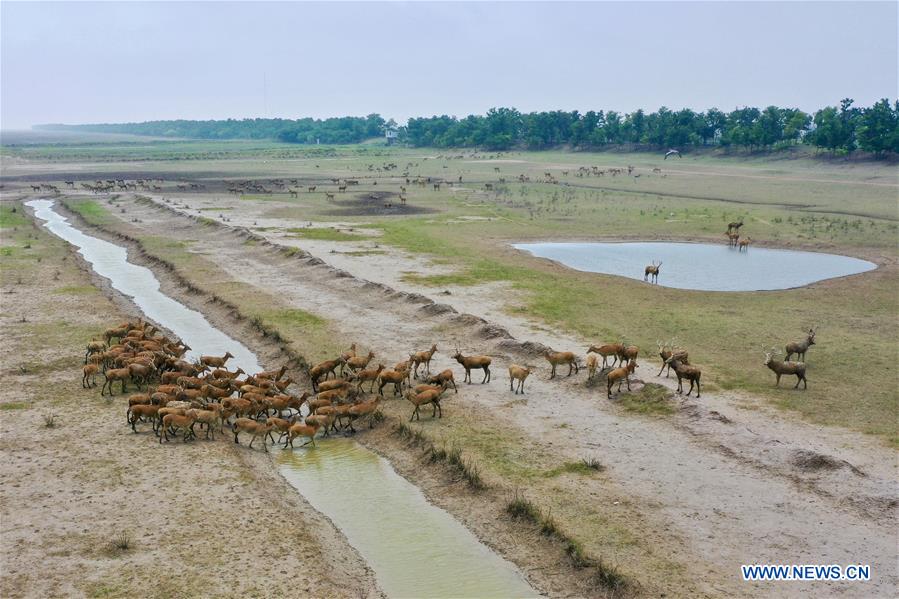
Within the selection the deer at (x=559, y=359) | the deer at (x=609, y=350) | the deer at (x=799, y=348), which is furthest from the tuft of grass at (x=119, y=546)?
the deer at (x=799, y=348)

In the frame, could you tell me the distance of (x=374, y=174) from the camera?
108938 millimetres

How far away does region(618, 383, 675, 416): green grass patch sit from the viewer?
19391mm

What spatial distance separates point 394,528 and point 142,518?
14.9ft

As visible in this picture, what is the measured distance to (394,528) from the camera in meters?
14.7

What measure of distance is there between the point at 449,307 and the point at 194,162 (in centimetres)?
12237

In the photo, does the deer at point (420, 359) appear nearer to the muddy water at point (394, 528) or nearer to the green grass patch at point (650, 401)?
the muddy water at point (394, 528)

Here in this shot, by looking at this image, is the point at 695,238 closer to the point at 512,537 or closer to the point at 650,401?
the point at 650,401

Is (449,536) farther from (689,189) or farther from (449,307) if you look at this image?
(689,189)

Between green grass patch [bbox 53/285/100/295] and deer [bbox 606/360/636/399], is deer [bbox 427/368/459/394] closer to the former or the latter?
deer [bbox 606/360/636/399]

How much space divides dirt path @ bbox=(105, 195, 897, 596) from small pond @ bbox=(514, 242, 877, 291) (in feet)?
47.8

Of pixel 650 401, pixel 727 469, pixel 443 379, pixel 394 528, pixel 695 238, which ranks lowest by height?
pixel 394 528

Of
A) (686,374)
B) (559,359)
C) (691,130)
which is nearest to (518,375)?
(559,359)

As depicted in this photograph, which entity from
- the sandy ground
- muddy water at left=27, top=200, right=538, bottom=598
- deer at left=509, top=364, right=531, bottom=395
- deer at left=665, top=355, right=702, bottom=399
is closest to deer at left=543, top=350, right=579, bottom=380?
deer at left=509, top=364, right=531, bottom=395

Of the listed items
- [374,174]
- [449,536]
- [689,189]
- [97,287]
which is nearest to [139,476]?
[449,536]
